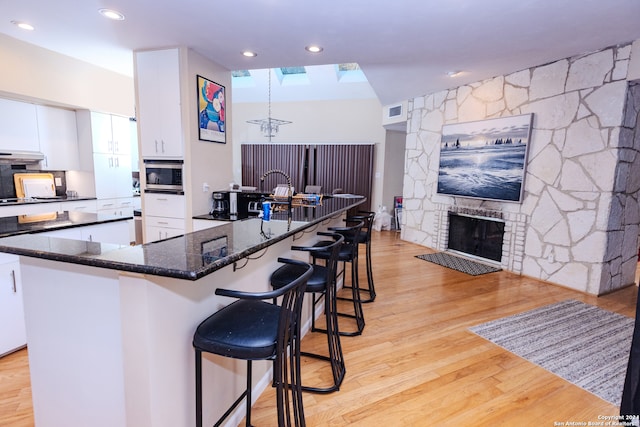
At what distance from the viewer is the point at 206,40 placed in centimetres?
315

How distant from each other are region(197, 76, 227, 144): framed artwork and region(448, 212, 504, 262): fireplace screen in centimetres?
383

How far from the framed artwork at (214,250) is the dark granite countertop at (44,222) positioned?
129 cm

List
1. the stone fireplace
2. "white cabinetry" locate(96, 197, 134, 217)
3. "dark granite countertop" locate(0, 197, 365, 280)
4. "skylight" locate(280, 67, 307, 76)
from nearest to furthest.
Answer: "dark granite countertop" locate(0, 197, 365, 280) → the stone fireplace → "white cabinetry" locate(96, 197, 134, 217) → "skylight" locate(280, 67, 307, 76)

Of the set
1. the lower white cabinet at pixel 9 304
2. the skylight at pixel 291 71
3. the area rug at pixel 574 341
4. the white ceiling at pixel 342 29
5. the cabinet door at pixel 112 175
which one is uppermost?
the skylight at pixel 291 71

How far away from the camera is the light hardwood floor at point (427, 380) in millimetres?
1778

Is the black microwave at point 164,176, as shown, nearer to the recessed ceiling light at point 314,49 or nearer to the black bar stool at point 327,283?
the recessed ceiling light at point 314,49

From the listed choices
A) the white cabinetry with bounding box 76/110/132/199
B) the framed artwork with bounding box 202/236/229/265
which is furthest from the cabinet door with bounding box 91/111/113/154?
the framed artwork with bounding box 202/236/229/265

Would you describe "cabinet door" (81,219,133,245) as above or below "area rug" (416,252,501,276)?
above

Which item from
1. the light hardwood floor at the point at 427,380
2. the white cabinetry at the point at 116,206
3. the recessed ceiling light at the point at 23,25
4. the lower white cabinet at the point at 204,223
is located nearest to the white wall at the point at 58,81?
the recessed ceiling light at the point at 23,25

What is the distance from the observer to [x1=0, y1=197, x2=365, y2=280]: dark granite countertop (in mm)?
1082

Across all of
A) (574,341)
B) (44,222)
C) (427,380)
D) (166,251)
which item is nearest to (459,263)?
(574,341)

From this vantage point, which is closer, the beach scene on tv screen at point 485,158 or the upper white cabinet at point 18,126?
the upper white cabinet at point 18,126

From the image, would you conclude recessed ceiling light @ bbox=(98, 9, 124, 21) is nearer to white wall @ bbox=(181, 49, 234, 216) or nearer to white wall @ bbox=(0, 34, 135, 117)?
white wall @ bbox=(181, 49, 234, 216)

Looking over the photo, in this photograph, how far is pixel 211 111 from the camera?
378 centimetres
